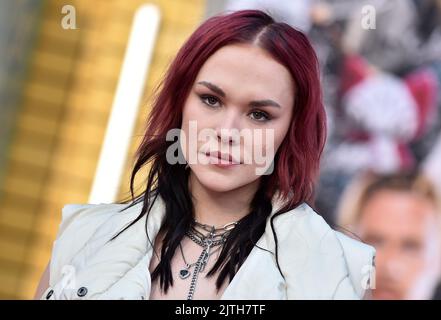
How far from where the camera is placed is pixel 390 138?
392 centimetres

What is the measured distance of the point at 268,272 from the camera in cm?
144

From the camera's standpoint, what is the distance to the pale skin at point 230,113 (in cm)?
144

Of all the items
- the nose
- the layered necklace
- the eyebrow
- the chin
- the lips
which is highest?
the eyebrow

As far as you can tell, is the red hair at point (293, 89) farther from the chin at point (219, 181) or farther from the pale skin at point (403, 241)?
the pale skin at point (403, 241)

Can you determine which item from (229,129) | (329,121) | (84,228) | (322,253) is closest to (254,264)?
(322,253)

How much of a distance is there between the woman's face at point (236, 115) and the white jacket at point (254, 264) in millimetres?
123

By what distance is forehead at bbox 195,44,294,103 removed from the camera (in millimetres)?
1438

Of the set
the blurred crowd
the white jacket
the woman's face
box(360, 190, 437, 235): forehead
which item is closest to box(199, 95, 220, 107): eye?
the woman's face

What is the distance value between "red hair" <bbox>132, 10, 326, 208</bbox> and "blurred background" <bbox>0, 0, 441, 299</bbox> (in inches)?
86.0

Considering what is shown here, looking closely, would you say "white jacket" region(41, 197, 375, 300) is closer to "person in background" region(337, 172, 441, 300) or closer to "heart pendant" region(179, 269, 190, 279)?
"heart pendant" region(179, 269, 190, 279)

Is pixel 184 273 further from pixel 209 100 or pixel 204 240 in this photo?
pixel 209 100

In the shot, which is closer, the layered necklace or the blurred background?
the layered necklace

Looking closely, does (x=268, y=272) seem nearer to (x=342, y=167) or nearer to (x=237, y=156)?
(x=237, y=156)

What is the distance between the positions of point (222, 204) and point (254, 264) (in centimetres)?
15
